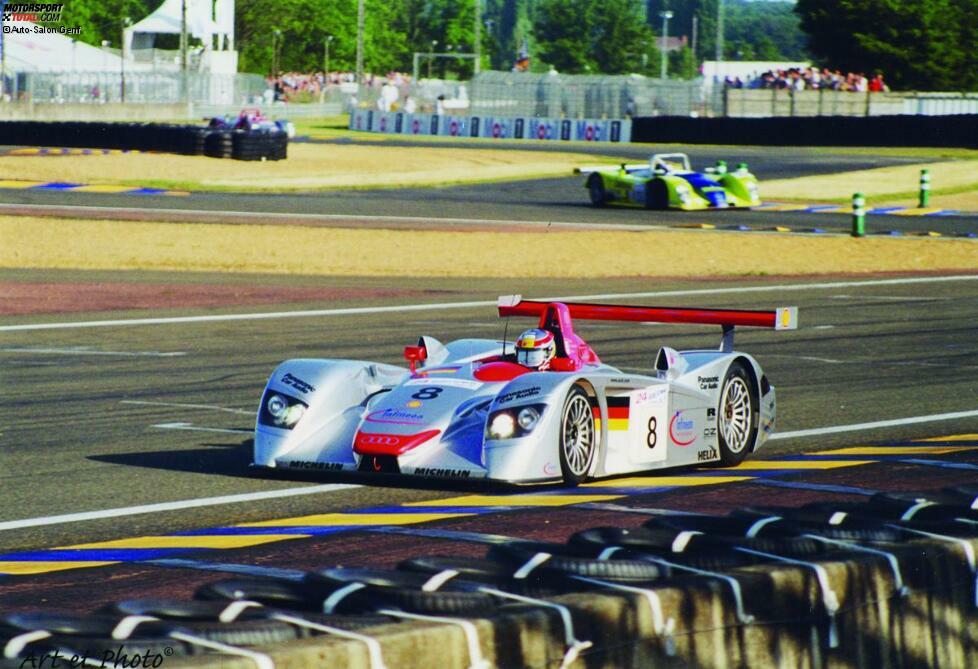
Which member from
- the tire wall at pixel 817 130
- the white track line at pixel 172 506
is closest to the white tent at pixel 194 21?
the tire wall at pixel 817 130

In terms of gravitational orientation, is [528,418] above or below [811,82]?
below

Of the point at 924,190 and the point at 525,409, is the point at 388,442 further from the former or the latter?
the point at 924,190

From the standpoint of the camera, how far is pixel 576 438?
9.59m

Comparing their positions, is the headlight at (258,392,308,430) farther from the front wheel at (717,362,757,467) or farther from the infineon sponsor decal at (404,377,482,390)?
the front wheel at (717,362,757,467)

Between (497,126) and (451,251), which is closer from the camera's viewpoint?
(451,251)

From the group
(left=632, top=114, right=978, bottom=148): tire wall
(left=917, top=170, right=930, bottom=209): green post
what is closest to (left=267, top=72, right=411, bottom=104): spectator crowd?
(left=632, top=114, right=978, bottom=148): tire wall

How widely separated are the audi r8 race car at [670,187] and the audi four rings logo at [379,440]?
2707 centimetres

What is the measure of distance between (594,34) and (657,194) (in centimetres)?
14502

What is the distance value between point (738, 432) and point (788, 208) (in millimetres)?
29232

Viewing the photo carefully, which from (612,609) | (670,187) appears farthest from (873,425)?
(670,187)

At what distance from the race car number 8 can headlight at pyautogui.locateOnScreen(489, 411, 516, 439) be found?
513 millimetres

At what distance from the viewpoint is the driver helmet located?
10.1 meters

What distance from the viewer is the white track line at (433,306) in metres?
18.9

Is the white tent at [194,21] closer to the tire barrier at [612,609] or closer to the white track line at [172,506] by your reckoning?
the white track line at [172,506]
